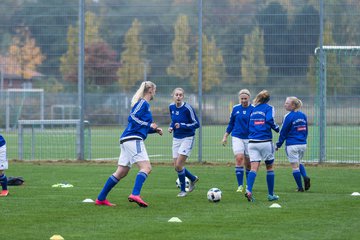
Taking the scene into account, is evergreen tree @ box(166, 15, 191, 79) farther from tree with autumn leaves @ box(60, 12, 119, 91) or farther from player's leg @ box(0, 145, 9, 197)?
player's leg @ box(0, 145, 9, 197)

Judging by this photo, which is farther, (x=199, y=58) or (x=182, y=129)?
(x=199, y=58)

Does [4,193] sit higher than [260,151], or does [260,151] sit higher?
[260,151]

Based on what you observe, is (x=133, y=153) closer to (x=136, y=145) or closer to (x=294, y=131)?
(x=136, y=145)

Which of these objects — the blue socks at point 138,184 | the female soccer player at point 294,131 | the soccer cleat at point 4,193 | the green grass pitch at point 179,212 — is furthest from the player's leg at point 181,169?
the soccer cleat at point 4,193

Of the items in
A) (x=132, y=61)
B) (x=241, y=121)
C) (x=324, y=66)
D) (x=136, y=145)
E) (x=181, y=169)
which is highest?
(x=132, y=61)

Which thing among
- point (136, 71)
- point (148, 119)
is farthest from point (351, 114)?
point (148, 119)

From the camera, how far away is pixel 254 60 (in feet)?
81.0

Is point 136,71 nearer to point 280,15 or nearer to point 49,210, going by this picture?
point 280,15

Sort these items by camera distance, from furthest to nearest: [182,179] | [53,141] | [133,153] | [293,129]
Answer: [53,141] < [293,129] < [182,179] < [133,153]

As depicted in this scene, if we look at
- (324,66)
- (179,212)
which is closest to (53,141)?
(324,66)

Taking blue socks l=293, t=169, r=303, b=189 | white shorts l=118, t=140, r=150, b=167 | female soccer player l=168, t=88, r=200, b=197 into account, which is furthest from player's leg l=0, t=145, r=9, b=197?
blue socks l=293, t=169, r=303, b=189

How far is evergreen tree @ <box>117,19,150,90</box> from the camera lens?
25.5 m

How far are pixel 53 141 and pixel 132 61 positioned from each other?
3879 millimetres

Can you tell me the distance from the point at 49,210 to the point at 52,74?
44.8 feet
